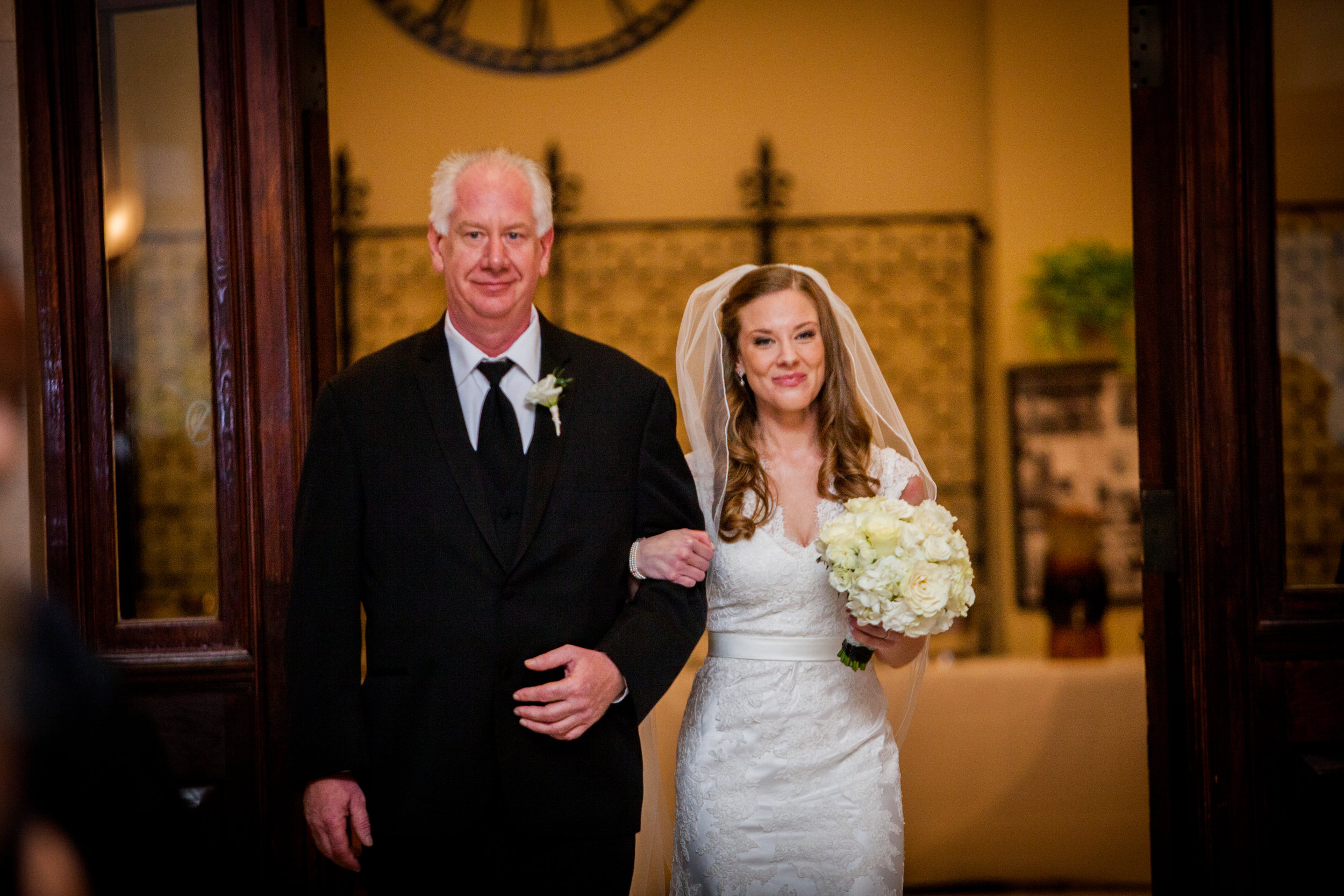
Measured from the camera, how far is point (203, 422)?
2.67 m

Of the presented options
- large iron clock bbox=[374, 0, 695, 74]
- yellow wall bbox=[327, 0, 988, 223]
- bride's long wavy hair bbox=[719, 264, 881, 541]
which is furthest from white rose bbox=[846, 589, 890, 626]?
large iron clock bbox=[374, 0, 695, 74]

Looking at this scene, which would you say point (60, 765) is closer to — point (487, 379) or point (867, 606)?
point (487, 379)

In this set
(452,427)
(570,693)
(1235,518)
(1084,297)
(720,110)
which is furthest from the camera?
(720,110)

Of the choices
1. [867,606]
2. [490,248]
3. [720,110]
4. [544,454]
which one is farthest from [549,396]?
[720,110]

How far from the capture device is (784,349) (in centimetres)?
293

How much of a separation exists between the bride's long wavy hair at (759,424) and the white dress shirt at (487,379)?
72cm

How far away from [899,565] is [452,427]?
41.2 inches

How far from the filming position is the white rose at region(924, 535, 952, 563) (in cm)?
256

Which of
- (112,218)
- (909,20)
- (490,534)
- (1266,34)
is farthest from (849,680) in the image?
(909,20)

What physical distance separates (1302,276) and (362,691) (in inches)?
94.9

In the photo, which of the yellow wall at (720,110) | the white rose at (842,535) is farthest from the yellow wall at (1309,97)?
the yellow wall at (720,110)

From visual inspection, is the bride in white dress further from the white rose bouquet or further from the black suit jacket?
the black suit jacket

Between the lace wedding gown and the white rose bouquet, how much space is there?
0.86 ft

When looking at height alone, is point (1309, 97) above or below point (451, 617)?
above
